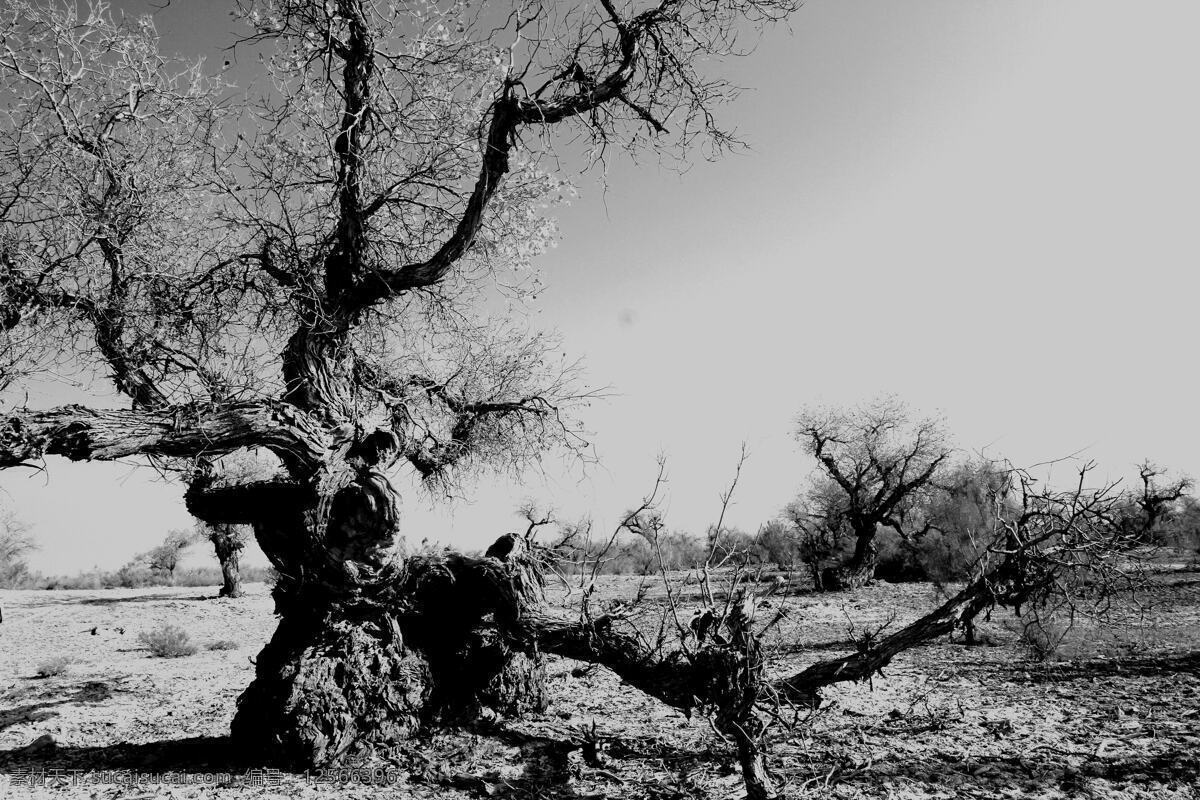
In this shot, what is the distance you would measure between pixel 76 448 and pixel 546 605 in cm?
396

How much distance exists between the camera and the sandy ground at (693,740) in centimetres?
491

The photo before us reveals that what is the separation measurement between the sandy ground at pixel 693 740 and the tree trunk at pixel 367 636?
0.30 m

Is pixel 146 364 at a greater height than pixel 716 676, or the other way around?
pixel 146 364

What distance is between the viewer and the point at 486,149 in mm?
5414

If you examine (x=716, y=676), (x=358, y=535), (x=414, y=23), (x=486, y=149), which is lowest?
(x=716, y=676)

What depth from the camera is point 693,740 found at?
5961mm

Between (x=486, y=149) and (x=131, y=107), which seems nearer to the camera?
(x=486, y=149)

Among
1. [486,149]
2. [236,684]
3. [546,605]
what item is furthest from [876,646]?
[236,684]

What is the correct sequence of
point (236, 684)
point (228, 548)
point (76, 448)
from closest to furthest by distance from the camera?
point (76, 448), point (236, 684), point (228, 548)

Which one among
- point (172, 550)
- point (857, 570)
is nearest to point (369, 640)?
point (857, 570)

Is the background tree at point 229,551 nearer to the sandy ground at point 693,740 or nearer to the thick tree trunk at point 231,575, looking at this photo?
the thick tree trunk at point 231,575

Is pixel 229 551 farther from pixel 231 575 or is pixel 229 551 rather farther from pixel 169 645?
pixel 169 645

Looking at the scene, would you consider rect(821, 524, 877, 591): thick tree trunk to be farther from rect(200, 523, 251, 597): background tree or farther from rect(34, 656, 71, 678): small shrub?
rect(200, 523, 251, 597): background tree

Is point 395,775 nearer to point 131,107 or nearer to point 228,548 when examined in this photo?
point 131,107
